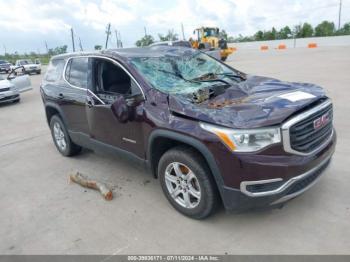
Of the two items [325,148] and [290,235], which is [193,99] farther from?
[290,235]

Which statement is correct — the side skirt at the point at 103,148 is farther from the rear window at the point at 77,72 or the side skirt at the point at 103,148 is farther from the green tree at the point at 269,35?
the green tree at the point at 269,35

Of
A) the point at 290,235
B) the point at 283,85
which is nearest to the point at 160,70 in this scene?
the point at 283,85

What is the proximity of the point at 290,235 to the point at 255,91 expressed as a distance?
1.52 m

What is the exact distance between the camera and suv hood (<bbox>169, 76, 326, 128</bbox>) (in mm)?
2605

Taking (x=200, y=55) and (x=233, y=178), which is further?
(x=200, y=55)

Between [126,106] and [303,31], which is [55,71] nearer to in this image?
[126,106]

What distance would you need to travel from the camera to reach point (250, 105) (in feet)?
9.27

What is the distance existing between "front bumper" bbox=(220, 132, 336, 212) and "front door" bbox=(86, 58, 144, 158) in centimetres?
128

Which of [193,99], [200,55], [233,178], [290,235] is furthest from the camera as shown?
[200,55]

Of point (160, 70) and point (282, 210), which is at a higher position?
point (160, 70)

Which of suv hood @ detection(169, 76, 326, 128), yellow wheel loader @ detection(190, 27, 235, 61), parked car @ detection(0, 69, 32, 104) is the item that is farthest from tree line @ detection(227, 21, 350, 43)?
suv hood @ detection(169, 76, 326, 128)

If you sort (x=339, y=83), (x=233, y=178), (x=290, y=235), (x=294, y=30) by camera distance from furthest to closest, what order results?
1. (x=294, y=30)
2. (x=339, y=83)
3. (x=290, y=235)
4. (x=233, y=178)

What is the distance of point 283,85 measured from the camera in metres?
3.49

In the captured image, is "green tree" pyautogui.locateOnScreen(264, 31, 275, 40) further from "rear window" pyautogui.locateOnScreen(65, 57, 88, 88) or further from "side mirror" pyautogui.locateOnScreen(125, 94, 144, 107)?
"side mirror" pyautogui.locateOnScreen(125, 94, 144, 107)
